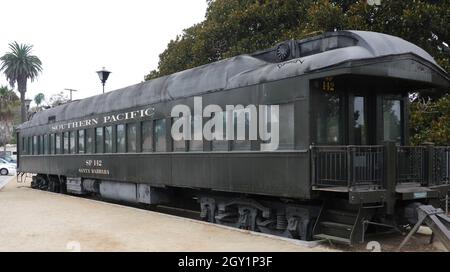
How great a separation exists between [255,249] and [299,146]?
6.01 ft

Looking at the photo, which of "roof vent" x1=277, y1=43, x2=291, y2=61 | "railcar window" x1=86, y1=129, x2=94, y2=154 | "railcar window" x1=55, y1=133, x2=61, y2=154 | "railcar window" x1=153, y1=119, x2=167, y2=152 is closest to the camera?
"roof vent" x1=277, y1=43, x2=291, y2=61

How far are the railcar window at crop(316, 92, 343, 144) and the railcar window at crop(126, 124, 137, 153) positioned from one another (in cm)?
655

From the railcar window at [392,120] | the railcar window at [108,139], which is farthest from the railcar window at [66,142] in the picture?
the railcar window at [392,120]

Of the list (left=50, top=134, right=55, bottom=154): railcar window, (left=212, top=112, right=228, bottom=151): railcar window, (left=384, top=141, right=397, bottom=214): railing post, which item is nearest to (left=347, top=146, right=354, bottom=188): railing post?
(left=384, top=141, right=397, bottom=214): railing post

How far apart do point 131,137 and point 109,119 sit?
1565 mm

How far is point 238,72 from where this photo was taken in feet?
35.0

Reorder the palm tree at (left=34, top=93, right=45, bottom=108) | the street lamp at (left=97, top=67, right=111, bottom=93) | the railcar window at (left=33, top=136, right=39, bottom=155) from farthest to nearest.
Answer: the palm tree at (left=34, top=93, right=45, bottom=108) < the railcar window at (left=33, top=136, right=39, bottom=155) < the street lamp at (left=97, top=67, right=111, bottom=93)

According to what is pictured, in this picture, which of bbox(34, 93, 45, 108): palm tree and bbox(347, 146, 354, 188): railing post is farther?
bbox(34, 93, 45, 108): palm tree

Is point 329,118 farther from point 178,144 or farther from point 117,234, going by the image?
point 117,234

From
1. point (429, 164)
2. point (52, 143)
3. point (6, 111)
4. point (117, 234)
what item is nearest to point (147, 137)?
point (117, 234)

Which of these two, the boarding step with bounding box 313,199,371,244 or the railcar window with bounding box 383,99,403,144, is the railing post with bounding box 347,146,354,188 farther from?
the railcar window with bounding box 383,99,403,144

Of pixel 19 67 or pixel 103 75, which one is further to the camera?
pixel 19 67

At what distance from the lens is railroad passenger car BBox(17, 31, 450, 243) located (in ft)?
27.5

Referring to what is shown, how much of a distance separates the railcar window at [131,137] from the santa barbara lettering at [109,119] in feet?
0.82
